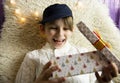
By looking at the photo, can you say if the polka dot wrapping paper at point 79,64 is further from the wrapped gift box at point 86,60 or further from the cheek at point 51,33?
the cheek at point 51,33

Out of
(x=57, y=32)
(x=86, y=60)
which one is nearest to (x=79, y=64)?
(x=86, y=60)

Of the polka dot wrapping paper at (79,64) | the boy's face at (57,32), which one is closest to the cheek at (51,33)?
the boy's face at (57,32)

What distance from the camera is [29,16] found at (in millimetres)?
1539

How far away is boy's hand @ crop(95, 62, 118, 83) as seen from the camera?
40.1 inches

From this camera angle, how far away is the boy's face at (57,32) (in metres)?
1.34

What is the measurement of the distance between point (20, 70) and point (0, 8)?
616 millimetres

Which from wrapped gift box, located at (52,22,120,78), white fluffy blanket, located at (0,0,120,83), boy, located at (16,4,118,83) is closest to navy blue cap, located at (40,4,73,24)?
boy, located at (16,4,118,83)

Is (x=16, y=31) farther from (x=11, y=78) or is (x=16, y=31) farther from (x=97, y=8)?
(x=97, y=8)

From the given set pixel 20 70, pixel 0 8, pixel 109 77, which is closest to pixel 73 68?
pixel 109 77

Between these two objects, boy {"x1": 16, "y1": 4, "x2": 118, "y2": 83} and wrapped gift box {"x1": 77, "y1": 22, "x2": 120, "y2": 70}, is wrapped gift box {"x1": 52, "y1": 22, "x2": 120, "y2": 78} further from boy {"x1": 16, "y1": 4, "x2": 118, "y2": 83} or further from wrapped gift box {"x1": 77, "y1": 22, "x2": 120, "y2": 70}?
boy {"x1": 16, "y1": 4, "x2": 118, "y2": 83}

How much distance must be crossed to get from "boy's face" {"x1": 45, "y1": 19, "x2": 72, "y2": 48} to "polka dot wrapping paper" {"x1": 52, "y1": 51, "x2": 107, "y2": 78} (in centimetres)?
29

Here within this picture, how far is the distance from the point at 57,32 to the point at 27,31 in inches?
9.8

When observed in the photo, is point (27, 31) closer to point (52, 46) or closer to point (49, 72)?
point (52, 46)

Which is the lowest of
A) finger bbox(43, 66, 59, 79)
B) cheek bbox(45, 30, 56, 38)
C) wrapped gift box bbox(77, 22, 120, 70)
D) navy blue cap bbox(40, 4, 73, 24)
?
finger bbox(43, 66, 59, 79)
